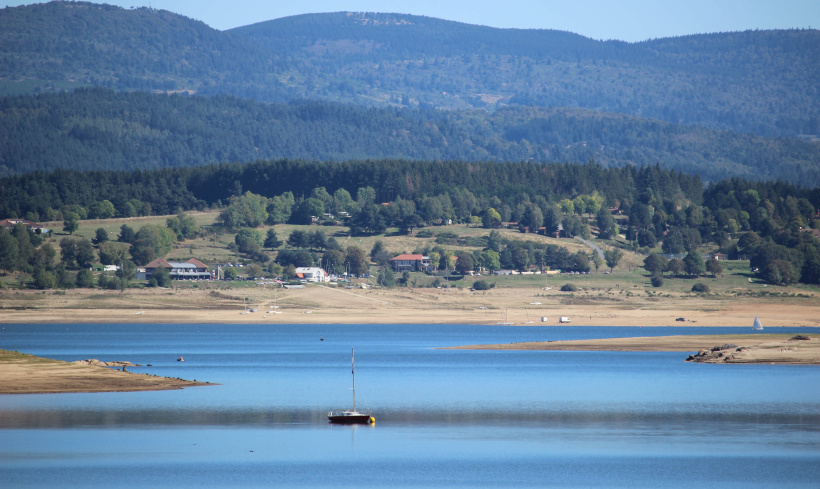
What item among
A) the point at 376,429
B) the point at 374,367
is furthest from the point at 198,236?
the point at 376,429

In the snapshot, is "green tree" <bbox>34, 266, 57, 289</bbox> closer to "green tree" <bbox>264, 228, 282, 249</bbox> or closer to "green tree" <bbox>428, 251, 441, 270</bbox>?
"green tree" <bbox>264, 228, 282, 249</bbox>

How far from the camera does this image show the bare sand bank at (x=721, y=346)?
255ft

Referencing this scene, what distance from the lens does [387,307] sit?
144750mm

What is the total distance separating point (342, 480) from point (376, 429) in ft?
36.1

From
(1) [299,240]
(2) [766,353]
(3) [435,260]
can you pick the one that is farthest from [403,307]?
(2) [766,353]

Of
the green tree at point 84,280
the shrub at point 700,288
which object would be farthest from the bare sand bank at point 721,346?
the green tree at point 84,280

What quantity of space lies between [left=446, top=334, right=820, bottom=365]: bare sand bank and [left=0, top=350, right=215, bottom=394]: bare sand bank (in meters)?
40.5

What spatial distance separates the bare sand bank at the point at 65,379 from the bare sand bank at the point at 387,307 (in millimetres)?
63793

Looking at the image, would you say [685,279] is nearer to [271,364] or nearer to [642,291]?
[642,291]

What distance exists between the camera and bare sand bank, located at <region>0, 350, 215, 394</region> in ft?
193

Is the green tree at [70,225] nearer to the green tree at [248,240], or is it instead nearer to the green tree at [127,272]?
the green tree at [127,272]

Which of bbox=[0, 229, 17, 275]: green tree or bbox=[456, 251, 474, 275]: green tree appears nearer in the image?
bbox=[0, 229, 17, 275]: green tree

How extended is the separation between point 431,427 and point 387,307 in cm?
9466

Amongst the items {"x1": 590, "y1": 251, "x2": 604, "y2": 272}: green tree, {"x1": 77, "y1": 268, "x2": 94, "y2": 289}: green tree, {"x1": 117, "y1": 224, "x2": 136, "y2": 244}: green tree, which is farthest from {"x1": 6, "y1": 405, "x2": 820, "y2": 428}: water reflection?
{"x1": 117, "y1": 224, "x2": 136, "y2": 244}: green tree
